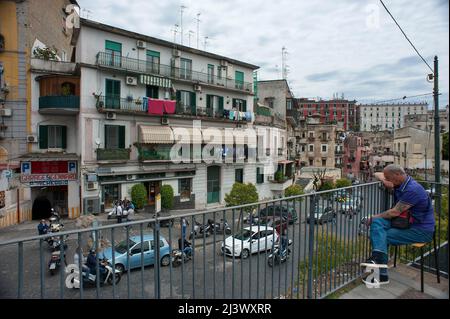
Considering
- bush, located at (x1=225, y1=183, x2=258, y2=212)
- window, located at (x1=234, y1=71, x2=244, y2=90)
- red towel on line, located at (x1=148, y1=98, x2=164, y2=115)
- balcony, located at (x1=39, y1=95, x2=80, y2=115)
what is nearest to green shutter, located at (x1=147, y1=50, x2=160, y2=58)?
red towel on line, located at (x1=148, y1=98, x2=164, y2=115)

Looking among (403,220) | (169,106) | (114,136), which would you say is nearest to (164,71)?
(169,106)

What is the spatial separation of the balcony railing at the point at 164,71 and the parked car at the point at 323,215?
17.8 metres

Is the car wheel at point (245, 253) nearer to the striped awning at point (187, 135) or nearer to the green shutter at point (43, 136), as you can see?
the striped awning at point (187, 135)

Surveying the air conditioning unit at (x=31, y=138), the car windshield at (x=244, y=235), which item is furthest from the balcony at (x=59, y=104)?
the car windshield at (x=244, y=235)

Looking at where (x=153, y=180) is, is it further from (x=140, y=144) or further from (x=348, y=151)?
(x=348, y=151)

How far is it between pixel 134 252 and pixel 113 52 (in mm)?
18910

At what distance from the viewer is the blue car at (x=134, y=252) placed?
2.64m

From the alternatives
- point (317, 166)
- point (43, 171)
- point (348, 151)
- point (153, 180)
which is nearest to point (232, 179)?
point (153, 180)

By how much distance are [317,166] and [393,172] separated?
45933mm

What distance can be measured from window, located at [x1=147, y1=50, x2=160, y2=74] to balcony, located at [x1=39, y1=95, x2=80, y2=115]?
505cm

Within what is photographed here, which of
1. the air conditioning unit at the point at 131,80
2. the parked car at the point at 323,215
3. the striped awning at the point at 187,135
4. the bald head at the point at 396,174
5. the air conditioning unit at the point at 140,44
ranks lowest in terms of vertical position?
the parked car at the point at 323,215

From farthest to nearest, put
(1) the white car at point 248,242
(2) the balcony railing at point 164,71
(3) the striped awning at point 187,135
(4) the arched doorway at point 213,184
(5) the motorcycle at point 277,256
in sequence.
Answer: (4) the arched doorway at point 213,184, (3) the striped awning at point 187,135, (2) the balcony railing at point 164,71, (5) the motorcycle at point 277,256, (1) the white car at point 248,242

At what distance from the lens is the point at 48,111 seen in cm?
→ 1830

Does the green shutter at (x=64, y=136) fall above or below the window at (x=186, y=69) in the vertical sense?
below
